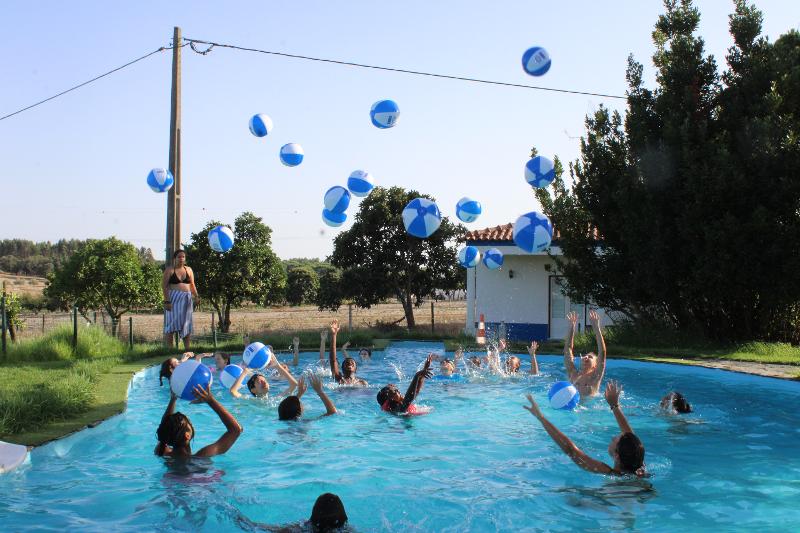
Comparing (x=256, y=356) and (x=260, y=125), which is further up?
(x=260, y=125)

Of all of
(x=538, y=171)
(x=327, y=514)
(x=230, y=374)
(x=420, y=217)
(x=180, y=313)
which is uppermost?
(x=538, y=171)

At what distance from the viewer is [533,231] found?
35.1 ft

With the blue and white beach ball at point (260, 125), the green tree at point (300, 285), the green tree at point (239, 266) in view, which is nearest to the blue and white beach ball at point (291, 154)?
the blue and white beach ball at point (260, 125)

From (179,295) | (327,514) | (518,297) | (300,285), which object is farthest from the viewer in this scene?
(300,285)

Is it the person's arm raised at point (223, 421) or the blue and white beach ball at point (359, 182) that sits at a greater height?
the blue and white beach ball at point (359, 182)

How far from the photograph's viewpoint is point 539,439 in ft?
27.8

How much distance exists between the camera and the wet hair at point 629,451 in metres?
5.83

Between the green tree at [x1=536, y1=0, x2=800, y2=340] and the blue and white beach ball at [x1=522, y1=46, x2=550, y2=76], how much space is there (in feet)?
19.0

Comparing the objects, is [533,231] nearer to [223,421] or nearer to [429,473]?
[429,473]

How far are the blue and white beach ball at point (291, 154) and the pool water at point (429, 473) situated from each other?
195 inches

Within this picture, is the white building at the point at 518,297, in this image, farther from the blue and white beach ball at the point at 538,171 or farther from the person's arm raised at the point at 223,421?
the person's arm raised at the point at 223,421

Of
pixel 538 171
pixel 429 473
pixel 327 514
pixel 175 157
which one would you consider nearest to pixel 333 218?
pixel 538 171

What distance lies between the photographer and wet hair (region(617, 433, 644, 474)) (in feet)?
19.1

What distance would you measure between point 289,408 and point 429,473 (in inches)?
84.7
